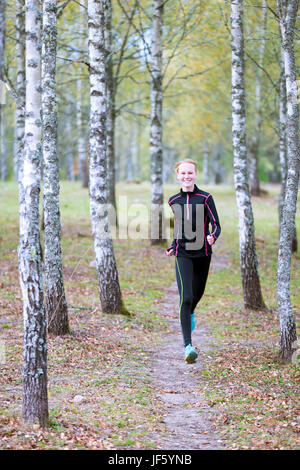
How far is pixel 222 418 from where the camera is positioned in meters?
5.88

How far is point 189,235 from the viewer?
7.14 metres

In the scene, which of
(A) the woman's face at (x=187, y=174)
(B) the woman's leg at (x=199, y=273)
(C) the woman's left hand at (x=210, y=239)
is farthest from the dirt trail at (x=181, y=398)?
(A) the woman's face at (x=187, y=174)

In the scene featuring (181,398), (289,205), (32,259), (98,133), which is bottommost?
(181,398)

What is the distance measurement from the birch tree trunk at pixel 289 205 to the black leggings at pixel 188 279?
42.7 inches

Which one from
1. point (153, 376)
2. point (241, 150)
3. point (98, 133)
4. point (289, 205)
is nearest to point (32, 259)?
point (153, 376)

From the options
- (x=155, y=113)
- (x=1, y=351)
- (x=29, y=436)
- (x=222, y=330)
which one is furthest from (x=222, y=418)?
(x=155, y=113)

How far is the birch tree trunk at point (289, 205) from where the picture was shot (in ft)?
24.2

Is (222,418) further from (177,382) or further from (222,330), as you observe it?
(222,330)

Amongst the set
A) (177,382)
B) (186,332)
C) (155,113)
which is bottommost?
(177,382)

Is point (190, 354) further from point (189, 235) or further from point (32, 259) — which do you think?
point (32, 259)

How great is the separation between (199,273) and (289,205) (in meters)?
1.55

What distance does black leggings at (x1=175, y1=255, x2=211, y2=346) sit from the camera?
7176mm

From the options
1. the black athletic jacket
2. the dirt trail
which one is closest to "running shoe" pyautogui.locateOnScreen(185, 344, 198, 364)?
the dirt trail
